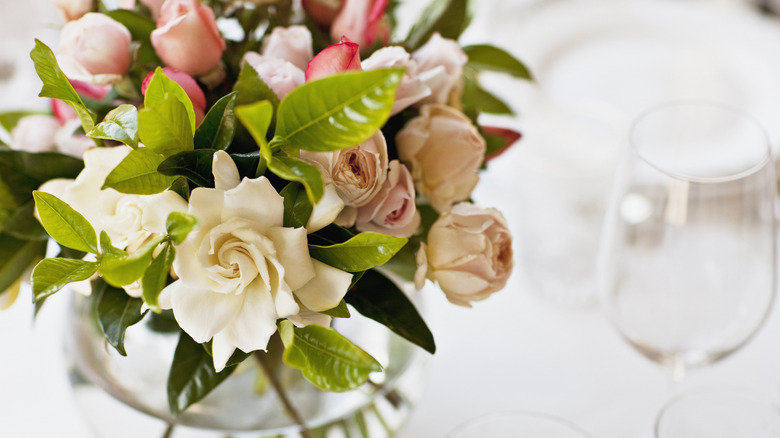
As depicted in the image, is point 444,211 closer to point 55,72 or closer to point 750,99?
point 55,72

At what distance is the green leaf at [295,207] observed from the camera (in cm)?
36

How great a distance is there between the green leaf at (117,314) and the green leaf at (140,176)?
7 centimetres

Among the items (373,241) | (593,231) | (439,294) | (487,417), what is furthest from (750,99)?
(373,241)

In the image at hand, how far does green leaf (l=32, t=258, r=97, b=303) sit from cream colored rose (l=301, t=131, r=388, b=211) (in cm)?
11

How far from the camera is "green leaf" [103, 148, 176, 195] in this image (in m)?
0.34

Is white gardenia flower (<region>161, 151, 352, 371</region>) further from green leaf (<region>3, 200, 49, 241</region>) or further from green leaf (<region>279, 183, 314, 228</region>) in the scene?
green leaf (<region>3, 200, 49, 241</region>)

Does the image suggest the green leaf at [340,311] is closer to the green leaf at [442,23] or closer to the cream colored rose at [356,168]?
the cream colored rose at [356,168]

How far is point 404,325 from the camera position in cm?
42

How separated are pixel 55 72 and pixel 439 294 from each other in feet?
1.58

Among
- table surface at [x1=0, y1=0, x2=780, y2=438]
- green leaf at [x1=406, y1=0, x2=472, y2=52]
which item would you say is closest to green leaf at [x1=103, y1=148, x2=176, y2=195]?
green leaf at [x1=406, y1=0, x2=472, y2=52]

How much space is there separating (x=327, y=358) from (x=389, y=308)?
10cm

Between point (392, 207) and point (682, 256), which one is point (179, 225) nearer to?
point (392, 207)

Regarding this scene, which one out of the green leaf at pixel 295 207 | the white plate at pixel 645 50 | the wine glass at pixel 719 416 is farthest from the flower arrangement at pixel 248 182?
the white plate at pixel 645 50

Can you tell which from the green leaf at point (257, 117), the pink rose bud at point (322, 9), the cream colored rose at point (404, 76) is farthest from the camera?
the pink rose bud at point (322, 9)
